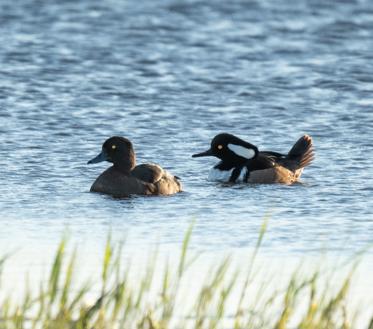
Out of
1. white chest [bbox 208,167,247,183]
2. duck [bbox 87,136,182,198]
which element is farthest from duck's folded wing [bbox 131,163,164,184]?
white chest [bbox 208,167,247,183]

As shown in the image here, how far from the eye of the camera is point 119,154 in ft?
49.7

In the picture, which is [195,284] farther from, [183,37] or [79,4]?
[79,4]

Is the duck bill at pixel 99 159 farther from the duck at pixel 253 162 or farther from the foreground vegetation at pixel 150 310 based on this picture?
the foreground vegetation at pixel 150 310

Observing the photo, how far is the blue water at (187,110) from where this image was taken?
12492 mm

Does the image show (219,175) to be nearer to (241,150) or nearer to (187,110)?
(241,150)

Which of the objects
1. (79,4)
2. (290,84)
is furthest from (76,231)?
(79,4)

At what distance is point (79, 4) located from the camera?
94.9 ft

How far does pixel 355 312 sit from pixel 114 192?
6.05 meters

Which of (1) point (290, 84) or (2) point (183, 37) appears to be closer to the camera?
(1) point (290, 84)


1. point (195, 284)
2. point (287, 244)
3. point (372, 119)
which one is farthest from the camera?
point (372, 119)

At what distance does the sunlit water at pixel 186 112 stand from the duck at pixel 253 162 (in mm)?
205

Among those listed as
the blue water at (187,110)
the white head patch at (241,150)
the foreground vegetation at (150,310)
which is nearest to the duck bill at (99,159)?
the blue water at (187,110)

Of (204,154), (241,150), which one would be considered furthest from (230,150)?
(204,154)

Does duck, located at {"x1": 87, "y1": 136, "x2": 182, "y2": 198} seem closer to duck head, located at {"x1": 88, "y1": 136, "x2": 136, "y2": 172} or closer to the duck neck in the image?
duck head, located at {"x1": 88, "y1": 136, "x2": 136, "y2": 172}
